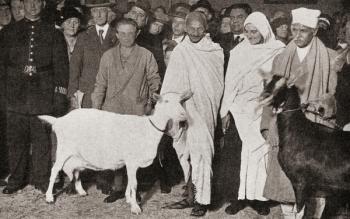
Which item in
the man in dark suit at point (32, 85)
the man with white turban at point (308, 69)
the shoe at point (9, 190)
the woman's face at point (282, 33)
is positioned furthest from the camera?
the woman's face at point (282, 33)

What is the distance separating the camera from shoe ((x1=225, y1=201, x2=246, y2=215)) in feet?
15.0

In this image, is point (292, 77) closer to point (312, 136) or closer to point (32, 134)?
point (312, 136)

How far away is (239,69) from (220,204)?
1.37 m

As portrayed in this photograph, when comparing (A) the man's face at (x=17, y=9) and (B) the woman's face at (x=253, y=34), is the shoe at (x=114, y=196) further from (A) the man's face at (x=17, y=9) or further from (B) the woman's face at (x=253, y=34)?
(A) the man's face at (x=17, y=9)

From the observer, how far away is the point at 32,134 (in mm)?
4973

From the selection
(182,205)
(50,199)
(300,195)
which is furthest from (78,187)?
(300,195)

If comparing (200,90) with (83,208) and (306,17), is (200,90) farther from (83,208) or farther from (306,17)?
(83,208)

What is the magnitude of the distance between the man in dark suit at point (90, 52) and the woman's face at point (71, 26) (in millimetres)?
323

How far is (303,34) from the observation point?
3916mm

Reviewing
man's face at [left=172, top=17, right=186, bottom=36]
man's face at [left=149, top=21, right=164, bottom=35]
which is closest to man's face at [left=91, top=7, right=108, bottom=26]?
man's face at [left=149, top=21, right=164, bottom=35]

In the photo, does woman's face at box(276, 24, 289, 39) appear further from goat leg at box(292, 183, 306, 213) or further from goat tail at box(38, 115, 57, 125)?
goat tail at box(38, 115, 57, 125)

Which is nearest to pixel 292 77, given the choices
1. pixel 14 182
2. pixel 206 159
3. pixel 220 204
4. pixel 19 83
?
pixel 206 159

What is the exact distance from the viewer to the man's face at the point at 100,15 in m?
4.97

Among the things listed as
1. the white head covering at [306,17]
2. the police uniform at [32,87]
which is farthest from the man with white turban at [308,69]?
the police uniform at [32,87]
